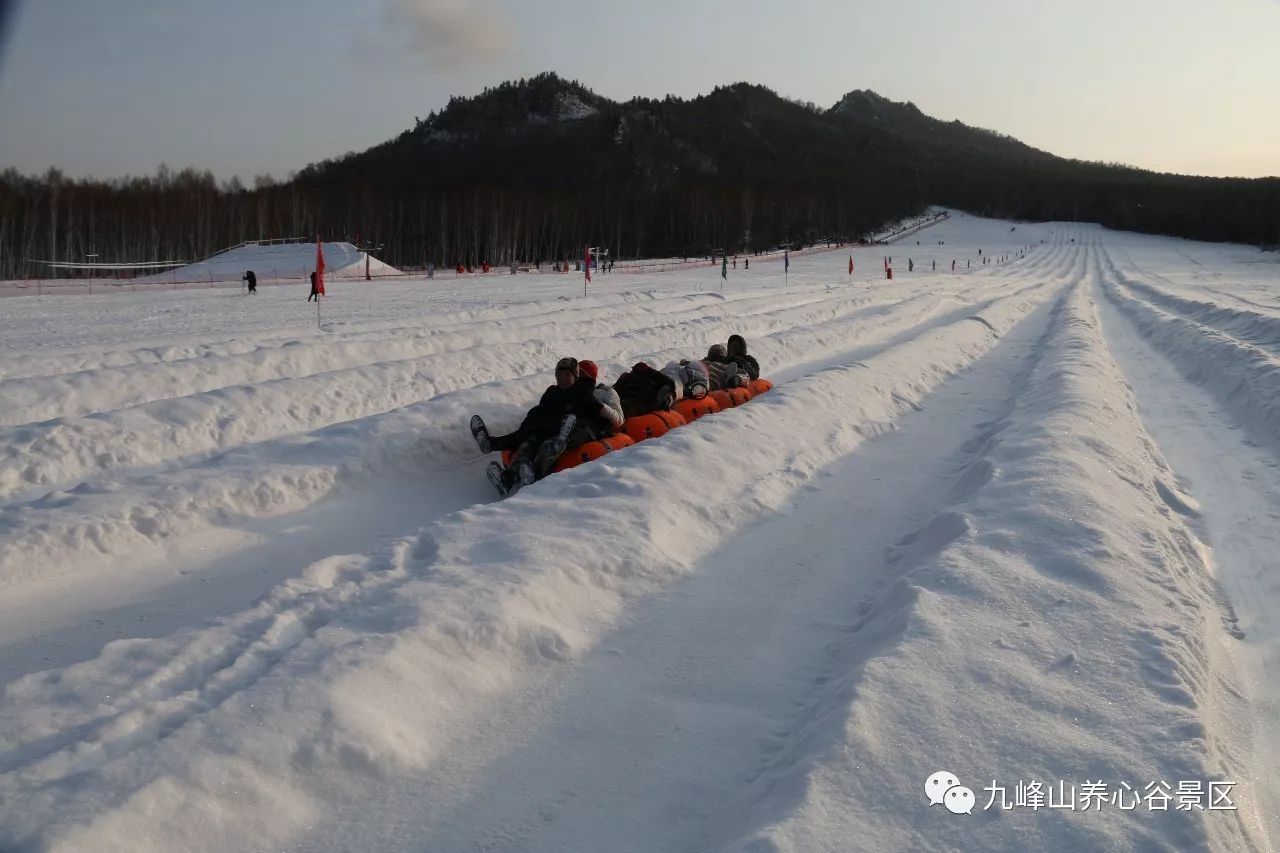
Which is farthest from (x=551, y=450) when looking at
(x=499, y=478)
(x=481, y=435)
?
(x=481, y=435)

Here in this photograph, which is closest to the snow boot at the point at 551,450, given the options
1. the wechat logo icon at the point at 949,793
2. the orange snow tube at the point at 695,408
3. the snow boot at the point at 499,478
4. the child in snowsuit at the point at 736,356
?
the snow boot at the point at 499,478

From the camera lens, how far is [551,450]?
7672 mm

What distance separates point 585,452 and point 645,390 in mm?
1874

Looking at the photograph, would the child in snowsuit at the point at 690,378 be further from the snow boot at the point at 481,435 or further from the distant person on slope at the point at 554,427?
the snow boot at the point at 481,435

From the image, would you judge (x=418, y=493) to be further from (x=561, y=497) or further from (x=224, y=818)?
(x=224, y=818)

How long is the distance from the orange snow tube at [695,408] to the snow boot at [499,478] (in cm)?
251

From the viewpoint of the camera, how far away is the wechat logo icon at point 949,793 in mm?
3066

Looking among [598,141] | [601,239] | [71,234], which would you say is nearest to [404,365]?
[71,234]

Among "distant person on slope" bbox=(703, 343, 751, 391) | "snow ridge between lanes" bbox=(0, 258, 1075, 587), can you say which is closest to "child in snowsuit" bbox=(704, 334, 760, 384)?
"distant person on slope" bbox=(703, 343, 751, 391)

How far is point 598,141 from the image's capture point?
558ft

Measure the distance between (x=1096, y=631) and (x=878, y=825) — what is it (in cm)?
→ 199

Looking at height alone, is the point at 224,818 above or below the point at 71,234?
below

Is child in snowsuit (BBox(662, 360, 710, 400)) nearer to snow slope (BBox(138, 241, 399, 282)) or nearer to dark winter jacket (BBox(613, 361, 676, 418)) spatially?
dark winter jacket (BBox(613, 361, 676, 418))

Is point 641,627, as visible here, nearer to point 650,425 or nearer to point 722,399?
point 650,425
